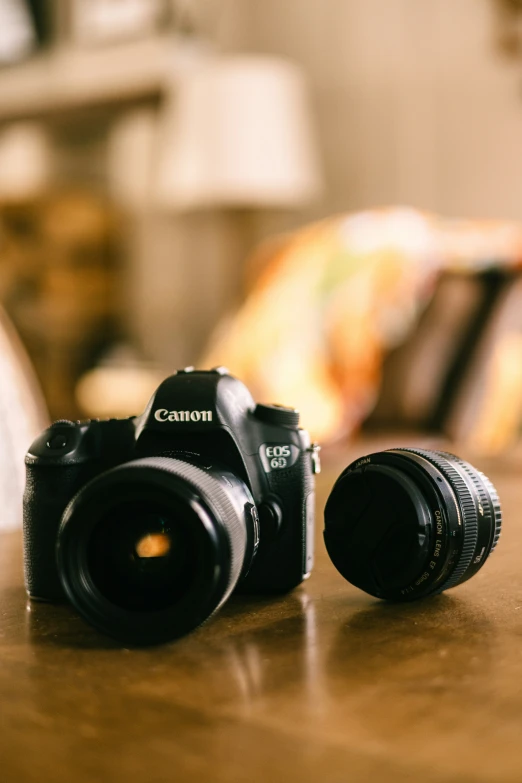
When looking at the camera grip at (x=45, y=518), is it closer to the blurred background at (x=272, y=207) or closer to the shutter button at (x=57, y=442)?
the shutter button at (x=57, y=442)

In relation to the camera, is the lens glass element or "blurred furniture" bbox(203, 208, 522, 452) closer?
the lens glass element

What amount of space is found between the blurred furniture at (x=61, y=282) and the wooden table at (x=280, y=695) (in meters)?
2.52

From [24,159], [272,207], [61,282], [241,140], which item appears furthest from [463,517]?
[24,159]

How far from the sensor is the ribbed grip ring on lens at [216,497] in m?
0.43

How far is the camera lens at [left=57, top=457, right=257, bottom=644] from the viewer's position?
1.39 ft

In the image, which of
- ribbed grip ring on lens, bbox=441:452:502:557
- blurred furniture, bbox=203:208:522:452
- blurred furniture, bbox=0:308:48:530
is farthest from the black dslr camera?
blurred furniture, bbox=203:208:522:452

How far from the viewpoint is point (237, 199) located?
7.77ft

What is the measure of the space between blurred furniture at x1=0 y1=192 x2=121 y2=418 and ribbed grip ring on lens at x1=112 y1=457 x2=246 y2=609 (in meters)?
2.55

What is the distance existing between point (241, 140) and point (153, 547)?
6.55ft

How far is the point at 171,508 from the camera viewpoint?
43cm

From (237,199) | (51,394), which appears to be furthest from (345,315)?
(51,394)

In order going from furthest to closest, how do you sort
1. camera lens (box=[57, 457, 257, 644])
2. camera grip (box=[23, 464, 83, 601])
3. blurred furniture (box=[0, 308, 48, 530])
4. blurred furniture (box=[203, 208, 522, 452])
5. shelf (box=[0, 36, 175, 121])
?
shelf (box=[0, 36, 175, 121]) < blurred furniture (box=[203, 208, 522, 452]) < blurred furniture (box=[0, 308, 48, 530]) < camera grip (box=[23, 464, 83, 601]) < camera lens (box=[57, 457, 257, 644])

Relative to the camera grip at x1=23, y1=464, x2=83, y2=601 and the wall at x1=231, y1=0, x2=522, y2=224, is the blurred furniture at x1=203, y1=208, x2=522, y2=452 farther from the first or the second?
the camera grip at x1=23, y1=464, x2=83, y2=601

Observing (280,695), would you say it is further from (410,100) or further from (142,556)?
(410,100)
